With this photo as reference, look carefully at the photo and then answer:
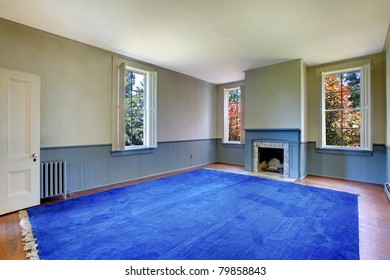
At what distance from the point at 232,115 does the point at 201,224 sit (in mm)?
5238

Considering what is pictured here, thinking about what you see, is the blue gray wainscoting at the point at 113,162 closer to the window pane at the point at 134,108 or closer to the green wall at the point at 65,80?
the green wall at the point at 65,80

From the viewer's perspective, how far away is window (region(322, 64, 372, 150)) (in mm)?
4672

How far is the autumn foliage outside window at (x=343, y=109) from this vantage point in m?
4.92

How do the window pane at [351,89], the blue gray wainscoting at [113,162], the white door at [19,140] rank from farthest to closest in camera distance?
the window pane at [351,89] < the blue gray wainscoting at [113,162] < the white door at [19,140]

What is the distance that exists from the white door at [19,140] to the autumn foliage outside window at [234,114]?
5.58 meters

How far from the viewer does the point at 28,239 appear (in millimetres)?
2250

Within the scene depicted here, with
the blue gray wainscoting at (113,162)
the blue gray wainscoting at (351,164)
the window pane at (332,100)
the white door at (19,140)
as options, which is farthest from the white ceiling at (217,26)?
the blue gray wainscoting at (351,164)

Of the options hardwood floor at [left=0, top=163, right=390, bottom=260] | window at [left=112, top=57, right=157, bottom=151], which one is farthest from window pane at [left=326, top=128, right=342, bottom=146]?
window at [left=112, top=57, right=157, bottom=151]

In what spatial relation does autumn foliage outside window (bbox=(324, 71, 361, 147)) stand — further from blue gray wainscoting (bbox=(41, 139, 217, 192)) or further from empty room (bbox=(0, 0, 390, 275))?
blue gray wainscoting (bbox=(41, 139, 217, 192))

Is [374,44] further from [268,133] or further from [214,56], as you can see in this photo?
[214,56]

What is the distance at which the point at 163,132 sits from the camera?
5.75 m

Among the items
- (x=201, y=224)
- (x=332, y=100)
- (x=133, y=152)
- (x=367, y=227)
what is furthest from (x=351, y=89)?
(x=133, y=152)

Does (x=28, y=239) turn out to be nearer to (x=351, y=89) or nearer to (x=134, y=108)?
(x=134, y=108)

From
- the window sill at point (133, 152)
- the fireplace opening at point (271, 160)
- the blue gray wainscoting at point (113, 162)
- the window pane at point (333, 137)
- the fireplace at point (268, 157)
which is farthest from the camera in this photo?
the fireplace opening at point (271, 160)
